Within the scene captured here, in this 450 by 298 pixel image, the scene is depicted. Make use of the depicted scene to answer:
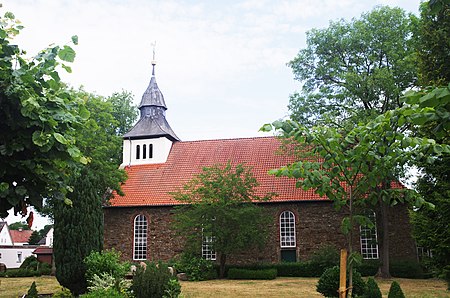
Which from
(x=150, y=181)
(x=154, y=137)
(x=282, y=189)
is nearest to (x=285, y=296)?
(x=282, y=189)

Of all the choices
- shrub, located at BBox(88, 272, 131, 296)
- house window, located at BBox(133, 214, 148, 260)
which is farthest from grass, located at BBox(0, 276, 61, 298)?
house window, located at BBox(133, 214, 148, 260)

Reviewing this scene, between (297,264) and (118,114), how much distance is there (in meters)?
22.7

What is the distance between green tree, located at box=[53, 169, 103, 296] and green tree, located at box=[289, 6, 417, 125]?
41.6 feet

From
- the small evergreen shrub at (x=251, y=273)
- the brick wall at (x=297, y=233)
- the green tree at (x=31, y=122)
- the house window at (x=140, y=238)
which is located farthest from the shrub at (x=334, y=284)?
the house window at (x=140, y=238)

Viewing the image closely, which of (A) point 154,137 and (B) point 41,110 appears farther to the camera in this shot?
(A) point 154,137

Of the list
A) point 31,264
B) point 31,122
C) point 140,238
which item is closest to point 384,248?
point 140,238

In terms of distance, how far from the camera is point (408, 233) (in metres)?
25.5

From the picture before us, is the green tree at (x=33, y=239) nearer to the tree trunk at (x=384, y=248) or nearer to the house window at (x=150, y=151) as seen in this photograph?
the house window at (x=150, y=151)

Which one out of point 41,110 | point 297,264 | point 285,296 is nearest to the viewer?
point 41,110

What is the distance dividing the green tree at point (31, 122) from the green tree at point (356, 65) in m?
18.2

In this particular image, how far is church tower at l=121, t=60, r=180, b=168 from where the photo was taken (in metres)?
32.1

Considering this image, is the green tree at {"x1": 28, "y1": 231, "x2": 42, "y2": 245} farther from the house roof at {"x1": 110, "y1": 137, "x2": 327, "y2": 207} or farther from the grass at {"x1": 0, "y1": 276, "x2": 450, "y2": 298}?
the grass at {"x1": 0, "y1": 276, "x2": 450, "y2": 298}

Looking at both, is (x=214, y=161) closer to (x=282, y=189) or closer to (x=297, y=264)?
(x=282, y=189)

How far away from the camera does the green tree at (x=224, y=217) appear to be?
75.9 feet
